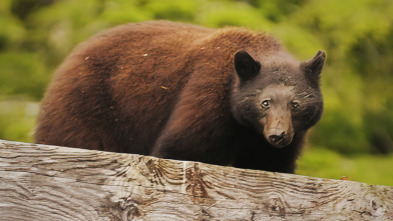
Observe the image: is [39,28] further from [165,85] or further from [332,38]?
[165,85]

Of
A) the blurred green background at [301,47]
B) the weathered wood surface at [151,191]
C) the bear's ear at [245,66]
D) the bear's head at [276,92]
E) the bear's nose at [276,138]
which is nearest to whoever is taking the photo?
the weathered wood surface at [151,191]

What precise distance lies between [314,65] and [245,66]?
500 millimetres

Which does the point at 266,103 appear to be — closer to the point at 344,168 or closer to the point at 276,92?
the point at 276,92

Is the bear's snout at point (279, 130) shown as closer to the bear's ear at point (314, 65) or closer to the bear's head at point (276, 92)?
the bear's head at point (276, 92)

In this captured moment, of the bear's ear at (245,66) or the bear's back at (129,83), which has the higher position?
the bear's back at (129,83)

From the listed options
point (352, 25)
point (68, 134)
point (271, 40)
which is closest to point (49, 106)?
point (68, 134)

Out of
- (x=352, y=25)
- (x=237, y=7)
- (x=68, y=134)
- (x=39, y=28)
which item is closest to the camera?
(x=68, y=134)

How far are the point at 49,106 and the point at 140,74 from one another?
78cm

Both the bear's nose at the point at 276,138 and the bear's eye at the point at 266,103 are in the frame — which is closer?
the bear's nose at the point at 276,138

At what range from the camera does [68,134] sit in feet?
14.1

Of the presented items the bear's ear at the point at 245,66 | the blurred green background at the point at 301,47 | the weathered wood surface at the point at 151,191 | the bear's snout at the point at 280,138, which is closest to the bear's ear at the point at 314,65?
the bear's ear at the point at 245,66

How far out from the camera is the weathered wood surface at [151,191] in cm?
206

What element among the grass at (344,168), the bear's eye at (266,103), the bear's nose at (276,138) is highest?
the grass at (344,168)

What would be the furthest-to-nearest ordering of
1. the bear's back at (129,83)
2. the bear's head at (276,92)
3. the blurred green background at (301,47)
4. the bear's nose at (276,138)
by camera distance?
the blurred green background at (301,47), the bear's back at (129,83), the bear's head at (276,92), the bear's nose at (276,138)
